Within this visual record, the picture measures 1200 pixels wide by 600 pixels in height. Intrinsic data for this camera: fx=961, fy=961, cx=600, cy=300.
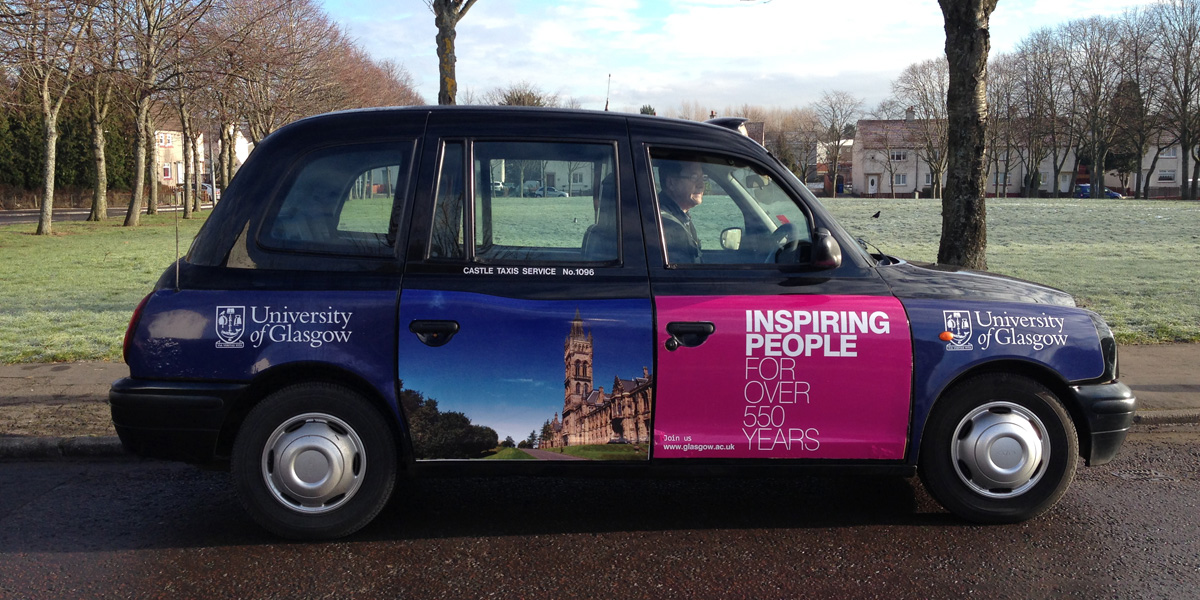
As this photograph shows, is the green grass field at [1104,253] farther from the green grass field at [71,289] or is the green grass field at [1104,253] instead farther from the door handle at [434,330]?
the green grass field at [71,289]

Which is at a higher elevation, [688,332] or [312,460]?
[688,332]

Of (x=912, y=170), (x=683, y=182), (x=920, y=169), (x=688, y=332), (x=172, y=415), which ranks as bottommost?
(x=172, y=415)

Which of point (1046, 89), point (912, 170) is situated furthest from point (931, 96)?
point (912, 170)

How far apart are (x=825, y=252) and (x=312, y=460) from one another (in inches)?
96.8

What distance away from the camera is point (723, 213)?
179 inches

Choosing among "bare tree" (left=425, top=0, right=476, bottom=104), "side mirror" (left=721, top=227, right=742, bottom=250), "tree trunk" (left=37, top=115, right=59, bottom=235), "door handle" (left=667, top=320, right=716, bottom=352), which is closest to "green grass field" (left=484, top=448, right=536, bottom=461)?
"door handle" (left=667, top=320, right=716, bottom=352)

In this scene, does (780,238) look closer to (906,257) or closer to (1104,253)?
(906,257)

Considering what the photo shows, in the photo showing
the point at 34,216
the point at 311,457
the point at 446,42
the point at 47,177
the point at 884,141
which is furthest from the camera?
the point at 884,141

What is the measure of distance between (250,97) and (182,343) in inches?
1173

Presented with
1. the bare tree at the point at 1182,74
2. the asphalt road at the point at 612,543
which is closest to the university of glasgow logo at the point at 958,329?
the asphalt road at the point at 612,543

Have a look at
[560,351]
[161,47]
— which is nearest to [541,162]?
[560,351]

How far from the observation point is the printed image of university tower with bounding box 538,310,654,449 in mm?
4188

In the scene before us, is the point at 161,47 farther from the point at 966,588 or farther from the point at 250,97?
the point at 966,588

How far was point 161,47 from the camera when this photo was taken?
26.8 metres
